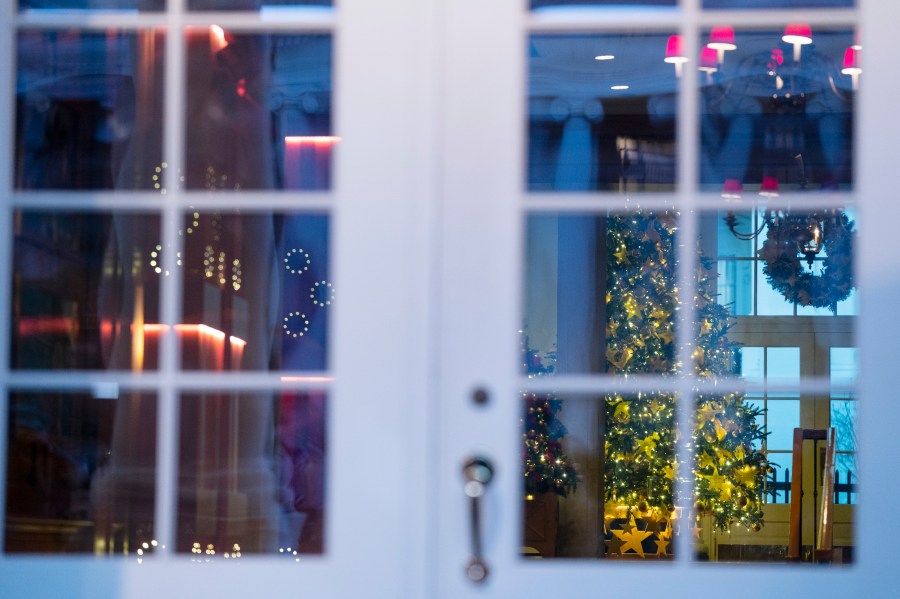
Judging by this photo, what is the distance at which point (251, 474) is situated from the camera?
240 cm

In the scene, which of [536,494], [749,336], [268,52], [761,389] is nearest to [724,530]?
[536,494]

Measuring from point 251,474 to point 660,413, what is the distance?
3999mm

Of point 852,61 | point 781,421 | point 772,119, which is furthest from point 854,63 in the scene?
point 781,421

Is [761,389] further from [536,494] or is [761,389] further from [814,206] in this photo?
[536,494]

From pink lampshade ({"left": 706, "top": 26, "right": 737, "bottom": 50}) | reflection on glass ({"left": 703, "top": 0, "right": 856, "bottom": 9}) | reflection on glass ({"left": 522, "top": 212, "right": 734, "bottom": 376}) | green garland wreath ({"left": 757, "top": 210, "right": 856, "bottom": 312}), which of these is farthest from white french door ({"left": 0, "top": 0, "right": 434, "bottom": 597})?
green garland wreath ({"left": 757, "top": 210, "right": 856, "bottom": 312})

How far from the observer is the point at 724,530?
638 centimetres

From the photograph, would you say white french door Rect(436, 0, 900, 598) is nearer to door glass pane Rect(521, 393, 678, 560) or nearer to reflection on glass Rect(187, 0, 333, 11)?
reflection on glass Rect(187, 0, 333, 11)

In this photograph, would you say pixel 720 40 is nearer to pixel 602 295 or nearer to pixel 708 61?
pixel 708 61

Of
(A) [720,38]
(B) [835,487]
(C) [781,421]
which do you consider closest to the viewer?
(A) [720,38]

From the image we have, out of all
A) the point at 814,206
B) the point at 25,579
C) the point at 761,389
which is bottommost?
the point at 25,579

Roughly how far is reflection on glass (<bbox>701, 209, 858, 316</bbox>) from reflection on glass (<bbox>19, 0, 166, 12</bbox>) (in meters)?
3.58

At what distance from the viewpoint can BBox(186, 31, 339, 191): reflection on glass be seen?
2.32m

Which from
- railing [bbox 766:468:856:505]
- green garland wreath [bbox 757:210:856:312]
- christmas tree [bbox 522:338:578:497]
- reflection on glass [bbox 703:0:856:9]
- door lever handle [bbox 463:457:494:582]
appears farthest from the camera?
railing [bbox 766:468:856:505]

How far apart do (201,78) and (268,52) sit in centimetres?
15
